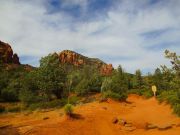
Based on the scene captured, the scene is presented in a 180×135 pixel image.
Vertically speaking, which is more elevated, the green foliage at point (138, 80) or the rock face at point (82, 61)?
the rock face at point (82, 61)

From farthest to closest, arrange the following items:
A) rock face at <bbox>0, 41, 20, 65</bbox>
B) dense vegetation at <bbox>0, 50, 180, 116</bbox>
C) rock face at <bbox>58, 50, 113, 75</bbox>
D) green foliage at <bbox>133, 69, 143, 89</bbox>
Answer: rock face at <bbox>58, 50, 113, 75</bbox>
rock face at <bbox>0, 41, 20, 65</bbox>
green foliage at <bbox>133, 69, 143, 89</bbox>
dense vegetation at <bbox>0, 50, 180, 116</bbox>

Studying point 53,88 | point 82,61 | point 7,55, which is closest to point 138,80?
point 53,88

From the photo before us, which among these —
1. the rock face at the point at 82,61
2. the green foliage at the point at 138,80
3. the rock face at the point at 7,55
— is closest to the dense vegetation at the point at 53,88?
the green foliage at the point at 138,80

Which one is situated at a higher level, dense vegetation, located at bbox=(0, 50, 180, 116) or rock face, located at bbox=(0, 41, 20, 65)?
rock face, located at bbox=(0, 41, 20, 65)

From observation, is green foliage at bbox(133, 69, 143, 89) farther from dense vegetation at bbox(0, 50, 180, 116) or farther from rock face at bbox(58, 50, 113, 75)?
rock face at bbox(58, 50, 113, 75)

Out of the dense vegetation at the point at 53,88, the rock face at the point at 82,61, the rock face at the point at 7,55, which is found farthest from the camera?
the rock face at the point at 82,61

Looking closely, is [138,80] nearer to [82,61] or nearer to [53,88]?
[53,88]

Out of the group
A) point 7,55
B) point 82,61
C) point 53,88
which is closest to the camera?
point 53,88

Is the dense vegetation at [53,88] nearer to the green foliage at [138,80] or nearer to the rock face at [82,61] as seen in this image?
the green foliage at [138,80]

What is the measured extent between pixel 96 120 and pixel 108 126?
1502 mm

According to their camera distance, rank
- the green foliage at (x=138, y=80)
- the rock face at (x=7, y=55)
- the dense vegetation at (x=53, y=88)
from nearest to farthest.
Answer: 1. the dense vegetation at (x=53, y=88)
2. the green foliage at (x=138, y=80)
3. the rock face at (x=7, y=55)

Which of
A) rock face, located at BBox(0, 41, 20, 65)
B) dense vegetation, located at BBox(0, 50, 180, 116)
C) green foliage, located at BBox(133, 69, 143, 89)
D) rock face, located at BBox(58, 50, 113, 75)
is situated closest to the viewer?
dense vegetation, located at BBox(0, 50, 180, 116)

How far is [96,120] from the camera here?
19141 mm

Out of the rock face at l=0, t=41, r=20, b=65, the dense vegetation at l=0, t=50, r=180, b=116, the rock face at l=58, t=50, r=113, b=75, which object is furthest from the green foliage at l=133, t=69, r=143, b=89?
the rock face at l=58, t=50, r=113, b=75
